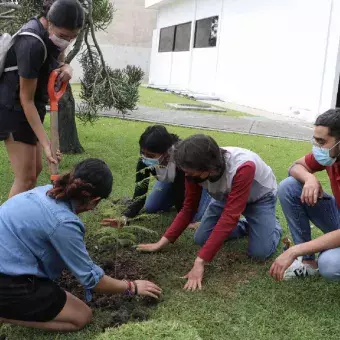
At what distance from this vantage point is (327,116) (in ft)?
9.50

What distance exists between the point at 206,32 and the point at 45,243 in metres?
17.2

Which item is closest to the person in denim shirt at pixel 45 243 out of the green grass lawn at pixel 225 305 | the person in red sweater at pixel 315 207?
the green grass lawn at pixel 225 305

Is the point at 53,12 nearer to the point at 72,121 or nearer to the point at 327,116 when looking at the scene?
the point at 327,116

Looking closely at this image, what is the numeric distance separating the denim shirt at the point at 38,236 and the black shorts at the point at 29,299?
0.05 meters

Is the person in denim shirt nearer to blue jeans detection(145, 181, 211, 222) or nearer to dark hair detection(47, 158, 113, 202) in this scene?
dark hair detection(47, 158, 113, 202)

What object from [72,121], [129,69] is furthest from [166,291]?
[72,121]

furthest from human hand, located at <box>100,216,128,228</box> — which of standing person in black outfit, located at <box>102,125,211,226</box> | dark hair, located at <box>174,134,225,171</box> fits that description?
dark hair, located at <box>174,134,225,171</box>

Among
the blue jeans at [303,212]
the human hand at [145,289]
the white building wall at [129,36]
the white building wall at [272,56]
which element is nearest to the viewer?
the human hand at [145,289]

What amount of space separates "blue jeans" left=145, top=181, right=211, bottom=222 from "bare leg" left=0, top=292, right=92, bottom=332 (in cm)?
184

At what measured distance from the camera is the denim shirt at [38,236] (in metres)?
2.29

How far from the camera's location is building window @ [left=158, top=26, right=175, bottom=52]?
23.1 meters

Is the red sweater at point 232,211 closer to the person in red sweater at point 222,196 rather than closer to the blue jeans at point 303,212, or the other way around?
the person in red sweater at point 222,196

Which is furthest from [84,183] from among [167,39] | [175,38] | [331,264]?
[167,39]

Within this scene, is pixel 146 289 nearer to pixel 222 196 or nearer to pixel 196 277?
pixel 196 277
